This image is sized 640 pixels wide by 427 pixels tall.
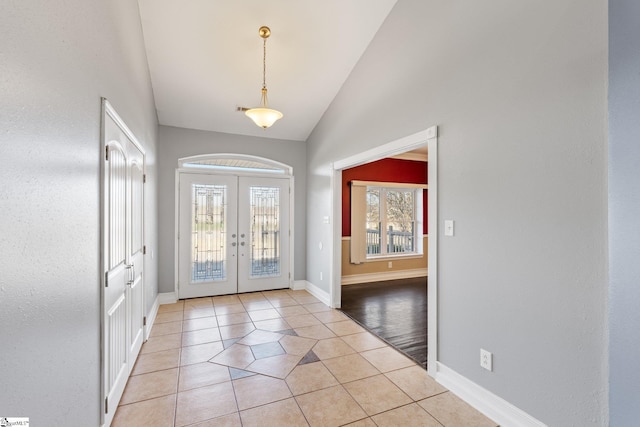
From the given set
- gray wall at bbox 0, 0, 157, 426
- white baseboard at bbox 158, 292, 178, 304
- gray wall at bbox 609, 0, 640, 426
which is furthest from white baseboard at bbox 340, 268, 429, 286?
gray wall at bbox 0, 0, 157, 426

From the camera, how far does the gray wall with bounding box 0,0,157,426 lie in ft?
3.15

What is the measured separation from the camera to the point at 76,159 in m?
1.49

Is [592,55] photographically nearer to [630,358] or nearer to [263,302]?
[630,358]

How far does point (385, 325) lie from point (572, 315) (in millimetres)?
2481

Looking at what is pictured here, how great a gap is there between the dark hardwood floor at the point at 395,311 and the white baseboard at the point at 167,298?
2808mm

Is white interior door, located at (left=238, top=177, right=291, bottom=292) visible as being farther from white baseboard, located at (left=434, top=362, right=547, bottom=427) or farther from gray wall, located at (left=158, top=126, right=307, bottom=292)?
white baseboard, located at (left=434, top=362, right=547, bottom=427)

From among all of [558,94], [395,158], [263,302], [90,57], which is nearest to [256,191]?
[263,302]

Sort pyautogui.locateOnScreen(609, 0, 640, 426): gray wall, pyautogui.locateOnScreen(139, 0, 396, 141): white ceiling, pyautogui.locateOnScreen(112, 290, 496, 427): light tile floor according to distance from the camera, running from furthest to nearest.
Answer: pyautogui.locateOnScreen(139, 0, 396, 141): white ceiling, pyautogui.locateOnScreen(112, 290, 496, 427): light tile floor, pyautogui.locateOnScreen(609, 0, 640, 426): gray wall

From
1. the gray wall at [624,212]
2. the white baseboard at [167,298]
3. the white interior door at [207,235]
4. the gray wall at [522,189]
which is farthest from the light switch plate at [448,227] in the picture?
the white baseboard at [167,298]

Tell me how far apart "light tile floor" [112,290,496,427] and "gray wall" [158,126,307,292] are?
4.06 ft

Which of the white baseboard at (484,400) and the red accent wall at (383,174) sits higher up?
the red accent wall at (383,174)

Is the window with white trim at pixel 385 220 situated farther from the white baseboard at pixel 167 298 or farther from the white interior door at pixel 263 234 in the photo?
the white baseboard at pixel 167 298

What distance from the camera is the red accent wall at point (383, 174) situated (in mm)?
6234

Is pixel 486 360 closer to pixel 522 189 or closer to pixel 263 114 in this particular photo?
pixel 522 189
